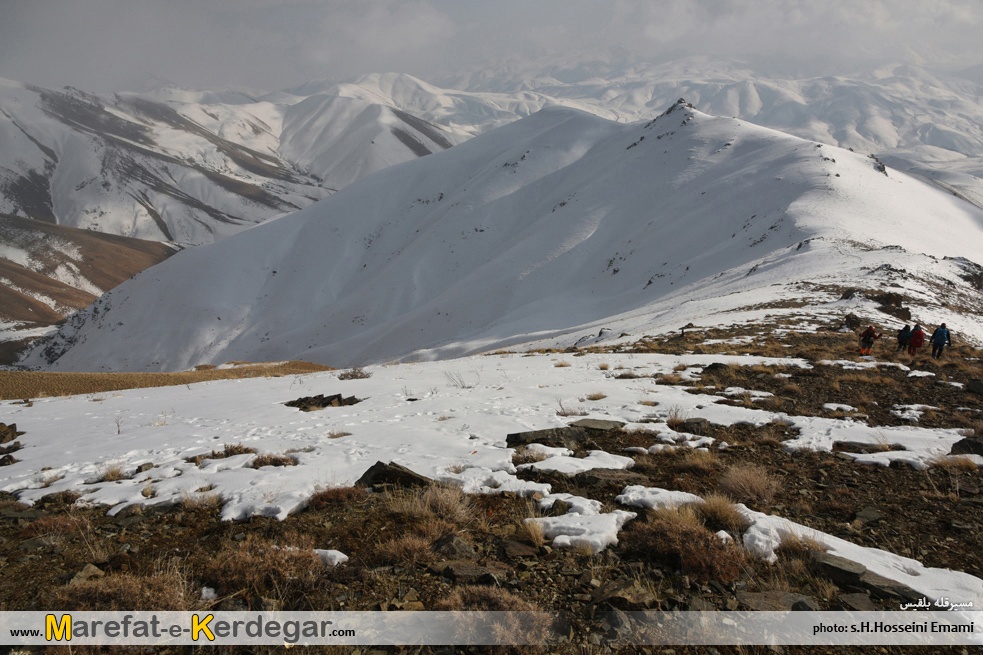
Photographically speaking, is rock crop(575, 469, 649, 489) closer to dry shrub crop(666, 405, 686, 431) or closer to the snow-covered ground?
the snow-covered ground

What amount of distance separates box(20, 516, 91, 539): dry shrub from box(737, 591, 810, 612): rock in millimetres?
5719

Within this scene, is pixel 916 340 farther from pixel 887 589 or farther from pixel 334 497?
pixel 334 497

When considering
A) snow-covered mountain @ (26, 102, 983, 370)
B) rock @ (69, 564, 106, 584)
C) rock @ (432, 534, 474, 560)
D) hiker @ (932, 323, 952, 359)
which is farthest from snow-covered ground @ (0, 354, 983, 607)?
snow-covered mountain @ (26, 102, 983, 370)

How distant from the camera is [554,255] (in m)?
65.7

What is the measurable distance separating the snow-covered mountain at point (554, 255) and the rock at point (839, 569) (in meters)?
22.2

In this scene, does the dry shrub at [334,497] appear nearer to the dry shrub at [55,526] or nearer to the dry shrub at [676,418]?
the dry shrub at [55,526]

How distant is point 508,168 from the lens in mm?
98062

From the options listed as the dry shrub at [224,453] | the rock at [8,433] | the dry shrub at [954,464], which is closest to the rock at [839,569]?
the dry shrub at [954,464]

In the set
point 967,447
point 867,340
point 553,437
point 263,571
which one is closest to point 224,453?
point 263,571

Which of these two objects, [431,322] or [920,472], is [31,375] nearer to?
[920,472]

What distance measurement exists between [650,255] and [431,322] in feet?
95.4

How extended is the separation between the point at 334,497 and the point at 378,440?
2413mm

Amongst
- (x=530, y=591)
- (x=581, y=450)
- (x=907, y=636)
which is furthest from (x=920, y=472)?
(x=530, y=591)

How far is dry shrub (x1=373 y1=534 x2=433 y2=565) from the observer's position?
382 cm
